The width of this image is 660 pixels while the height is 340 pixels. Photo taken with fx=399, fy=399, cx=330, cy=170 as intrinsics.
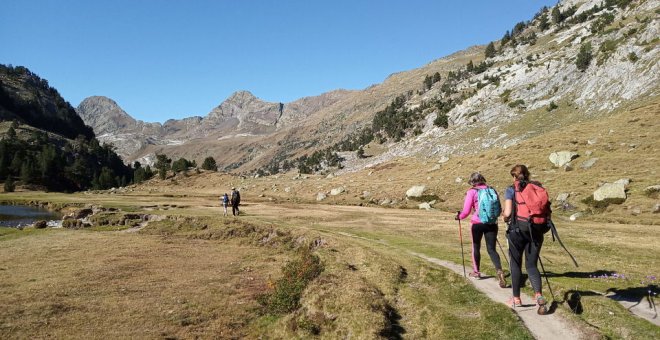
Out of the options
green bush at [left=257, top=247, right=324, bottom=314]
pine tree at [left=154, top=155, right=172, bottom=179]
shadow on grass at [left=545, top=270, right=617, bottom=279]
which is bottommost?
green bush at [left=257, top=247, right=324, bottom=314]

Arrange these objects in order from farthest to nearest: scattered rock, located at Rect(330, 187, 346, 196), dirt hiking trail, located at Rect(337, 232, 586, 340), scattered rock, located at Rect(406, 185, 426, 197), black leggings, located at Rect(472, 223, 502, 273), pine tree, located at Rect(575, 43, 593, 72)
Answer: pine tree, located at Rect(575, 43, 593, 72) < scattered rock, located at Rect(330, 187, 346, 196) < scattered rock, located at Rect(406, 185, 426, 197) < black leggings, located at Rect(472, 223, 502, 273) < dirt hiking trail, located at Rect(337, 232, 586, 340)

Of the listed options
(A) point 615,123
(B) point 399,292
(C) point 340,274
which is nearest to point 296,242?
(C) point 340,274

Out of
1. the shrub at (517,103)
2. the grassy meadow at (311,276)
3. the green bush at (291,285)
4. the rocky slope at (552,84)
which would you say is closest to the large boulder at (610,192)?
the grassy meadow at (311,276)

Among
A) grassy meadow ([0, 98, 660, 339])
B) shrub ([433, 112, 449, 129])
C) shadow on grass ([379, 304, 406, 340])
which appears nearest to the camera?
shadow on grass ([379, 304, 406, 340])

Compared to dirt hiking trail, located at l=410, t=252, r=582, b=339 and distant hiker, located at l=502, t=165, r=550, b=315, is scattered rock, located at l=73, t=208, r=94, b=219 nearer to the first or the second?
dirt hiking trail, located at l=410, t=252, r=582, b=339

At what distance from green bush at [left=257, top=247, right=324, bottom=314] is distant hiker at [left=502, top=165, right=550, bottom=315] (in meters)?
9.93

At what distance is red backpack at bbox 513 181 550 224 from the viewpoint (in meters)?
11.8

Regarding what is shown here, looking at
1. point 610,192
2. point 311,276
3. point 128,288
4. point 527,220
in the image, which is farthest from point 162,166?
point 527,220

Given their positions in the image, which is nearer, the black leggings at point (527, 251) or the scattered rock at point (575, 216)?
the black leggings at point (527, 251)

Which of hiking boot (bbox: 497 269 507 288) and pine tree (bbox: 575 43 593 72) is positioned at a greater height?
pine tree (bbox: 575 43 593 72)

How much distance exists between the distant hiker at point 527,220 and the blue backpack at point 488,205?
2.04 metres

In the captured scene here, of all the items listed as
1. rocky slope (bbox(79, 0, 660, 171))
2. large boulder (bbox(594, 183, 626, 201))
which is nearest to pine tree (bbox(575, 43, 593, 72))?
rocky slope (bbox(79, 0, 660, 171))

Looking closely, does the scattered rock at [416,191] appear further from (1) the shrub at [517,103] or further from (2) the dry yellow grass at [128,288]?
(1) the shrub at [517,103]

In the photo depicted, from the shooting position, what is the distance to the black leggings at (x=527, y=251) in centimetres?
1216
